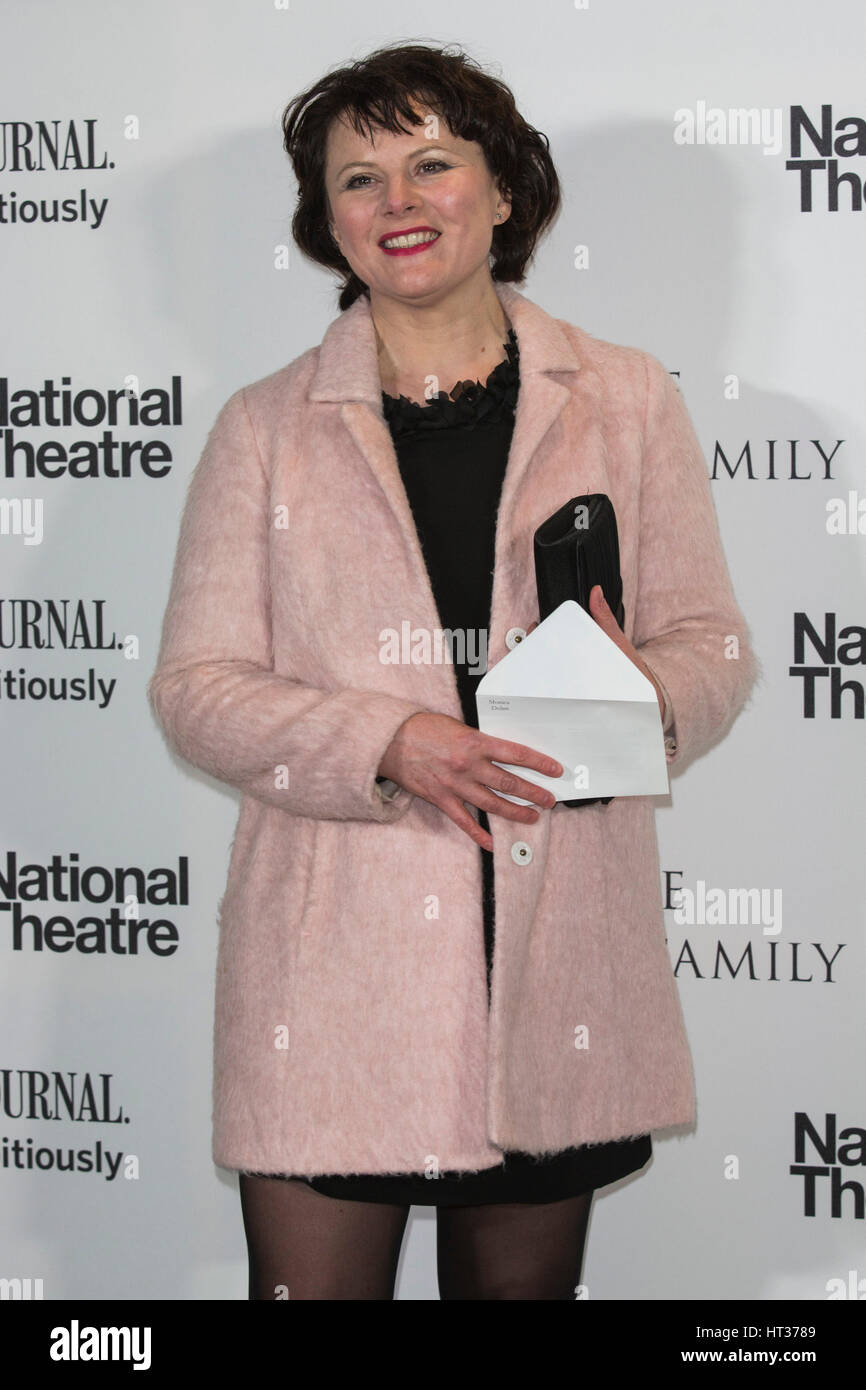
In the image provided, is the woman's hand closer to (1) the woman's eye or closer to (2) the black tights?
(2) the black tights

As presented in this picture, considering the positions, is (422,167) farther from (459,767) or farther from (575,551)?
(459,767)

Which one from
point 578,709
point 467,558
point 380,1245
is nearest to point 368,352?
point 467,558

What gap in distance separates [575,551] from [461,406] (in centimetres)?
34

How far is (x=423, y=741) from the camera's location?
1.53 metres

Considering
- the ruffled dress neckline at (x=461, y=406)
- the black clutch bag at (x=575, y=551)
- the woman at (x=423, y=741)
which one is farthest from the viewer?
the ruffled dress neckline at (x=461, y=406)

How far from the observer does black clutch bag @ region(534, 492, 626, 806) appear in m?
1.47

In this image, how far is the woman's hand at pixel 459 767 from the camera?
151 centimetres

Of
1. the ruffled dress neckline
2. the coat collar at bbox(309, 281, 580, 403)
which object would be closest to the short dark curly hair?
the coat collar at bbox(309, 281, 580, 403)

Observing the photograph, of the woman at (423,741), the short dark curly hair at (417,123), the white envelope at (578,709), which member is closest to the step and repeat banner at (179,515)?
the short dark curly hair at (417,123)

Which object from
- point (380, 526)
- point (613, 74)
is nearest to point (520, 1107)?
point (380, 526)

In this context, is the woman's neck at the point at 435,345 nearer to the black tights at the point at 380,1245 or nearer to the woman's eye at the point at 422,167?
the woman's eye at the point at 422,167

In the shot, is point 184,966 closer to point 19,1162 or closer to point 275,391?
point 19,1162

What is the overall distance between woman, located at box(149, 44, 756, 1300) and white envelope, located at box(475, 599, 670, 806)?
36 mm
